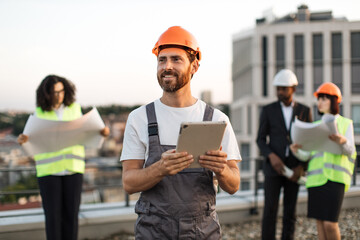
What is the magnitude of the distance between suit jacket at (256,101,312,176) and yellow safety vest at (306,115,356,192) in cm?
48

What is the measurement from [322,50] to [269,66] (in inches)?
277

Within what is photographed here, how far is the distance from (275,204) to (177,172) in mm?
2810

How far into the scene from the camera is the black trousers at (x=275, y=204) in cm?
443

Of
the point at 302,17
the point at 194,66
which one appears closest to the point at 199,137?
the point at 194,66

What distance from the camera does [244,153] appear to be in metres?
54.6

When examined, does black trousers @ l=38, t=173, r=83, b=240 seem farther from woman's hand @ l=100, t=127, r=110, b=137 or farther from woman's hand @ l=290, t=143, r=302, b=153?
woman's hand @ l=290, t=143, r=302, b=153

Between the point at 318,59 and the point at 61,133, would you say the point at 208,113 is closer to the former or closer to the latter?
the point at 61,133

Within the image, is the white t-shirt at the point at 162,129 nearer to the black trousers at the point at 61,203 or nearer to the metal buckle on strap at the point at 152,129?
the metal buckle on strap at the point at 152,129

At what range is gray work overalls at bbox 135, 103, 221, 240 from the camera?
196 cm

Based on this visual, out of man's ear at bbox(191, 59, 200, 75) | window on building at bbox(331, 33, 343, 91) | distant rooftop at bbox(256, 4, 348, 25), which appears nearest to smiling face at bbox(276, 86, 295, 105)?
man's ear at bbox(191, 59, 200, 75)

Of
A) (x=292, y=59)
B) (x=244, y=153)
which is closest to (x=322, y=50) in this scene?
(x=292, y=59)

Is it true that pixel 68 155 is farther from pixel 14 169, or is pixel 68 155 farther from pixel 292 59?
pixel 292 59

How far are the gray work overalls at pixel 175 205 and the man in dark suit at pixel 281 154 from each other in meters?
2.47

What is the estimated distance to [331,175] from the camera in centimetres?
376
